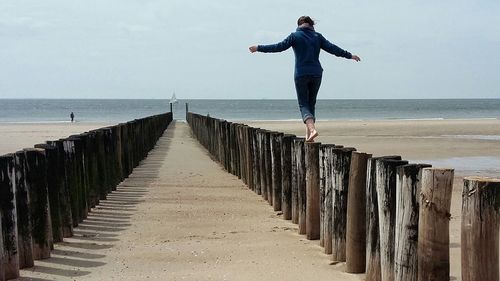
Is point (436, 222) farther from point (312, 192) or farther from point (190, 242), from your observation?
point (190, 242)

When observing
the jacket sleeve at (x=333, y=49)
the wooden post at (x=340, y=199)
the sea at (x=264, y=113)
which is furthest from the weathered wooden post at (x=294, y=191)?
the sea at (x=264, y=113)

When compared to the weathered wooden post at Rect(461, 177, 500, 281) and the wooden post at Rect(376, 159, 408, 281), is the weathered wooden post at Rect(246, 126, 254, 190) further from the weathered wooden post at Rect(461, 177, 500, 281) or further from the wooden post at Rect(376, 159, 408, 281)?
the weathered wooden post at Rect(461, 177, 500, 281)

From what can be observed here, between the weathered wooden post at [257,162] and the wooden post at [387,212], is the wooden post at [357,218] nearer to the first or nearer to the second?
the wooden post at [387,212]

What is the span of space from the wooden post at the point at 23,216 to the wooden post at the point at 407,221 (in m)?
3.14

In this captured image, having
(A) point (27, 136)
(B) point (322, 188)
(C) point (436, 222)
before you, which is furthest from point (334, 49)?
(A) point (27, 136)

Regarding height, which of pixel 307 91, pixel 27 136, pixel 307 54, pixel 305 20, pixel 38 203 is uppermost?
pixel 305 20

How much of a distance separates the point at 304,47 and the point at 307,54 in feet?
0.32

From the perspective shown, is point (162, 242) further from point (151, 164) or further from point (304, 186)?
point (151, 164)

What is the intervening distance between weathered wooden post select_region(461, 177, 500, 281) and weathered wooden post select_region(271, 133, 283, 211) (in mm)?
4750

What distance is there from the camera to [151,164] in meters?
16.2

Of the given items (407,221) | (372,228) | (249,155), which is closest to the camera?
(407,221)

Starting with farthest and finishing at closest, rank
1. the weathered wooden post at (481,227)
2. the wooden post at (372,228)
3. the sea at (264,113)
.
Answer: the sea at (264,113), the wooden post at (372,228), the weathered wooden post at (481,227)

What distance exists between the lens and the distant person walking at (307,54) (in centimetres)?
866

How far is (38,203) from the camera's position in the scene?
613 cm
